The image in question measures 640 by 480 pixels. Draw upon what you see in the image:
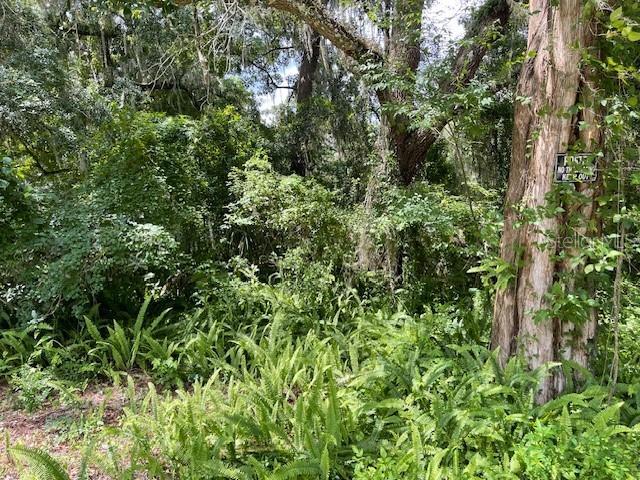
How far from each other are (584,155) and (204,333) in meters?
2.78

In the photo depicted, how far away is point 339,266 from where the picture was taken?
14.6 feet

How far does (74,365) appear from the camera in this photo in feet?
10.4

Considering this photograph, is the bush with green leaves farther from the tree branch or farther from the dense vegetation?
the tree branch

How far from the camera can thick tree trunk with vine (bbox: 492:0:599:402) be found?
2.11m

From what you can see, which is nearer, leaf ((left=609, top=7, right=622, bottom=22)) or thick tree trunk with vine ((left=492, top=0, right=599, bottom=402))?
leaf ((left=609, top=7, right=622, bottom=22))

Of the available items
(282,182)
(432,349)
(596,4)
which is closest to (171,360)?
(432,349)

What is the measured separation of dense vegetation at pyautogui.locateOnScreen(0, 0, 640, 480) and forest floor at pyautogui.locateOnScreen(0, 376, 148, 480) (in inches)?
0.7

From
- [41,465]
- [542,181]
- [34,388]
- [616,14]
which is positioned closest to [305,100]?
[542,181]

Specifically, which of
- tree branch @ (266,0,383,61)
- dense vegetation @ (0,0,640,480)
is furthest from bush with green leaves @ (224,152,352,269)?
tree branch @ (266,0,383,61)

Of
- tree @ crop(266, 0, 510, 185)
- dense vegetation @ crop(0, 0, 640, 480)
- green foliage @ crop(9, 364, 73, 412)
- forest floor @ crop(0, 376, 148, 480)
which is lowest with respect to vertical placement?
forest floor @ crop(0, 376, 148, 480)

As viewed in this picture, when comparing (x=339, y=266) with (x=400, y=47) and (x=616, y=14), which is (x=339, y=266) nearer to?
(x=400, y=47)

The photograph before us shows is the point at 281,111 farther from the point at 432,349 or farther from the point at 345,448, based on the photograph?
the point at 345,448

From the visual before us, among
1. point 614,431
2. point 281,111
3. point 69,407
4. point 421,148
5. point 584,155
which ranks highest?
point 281,111

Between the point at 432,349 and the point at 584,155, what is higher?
the point at 584,155
